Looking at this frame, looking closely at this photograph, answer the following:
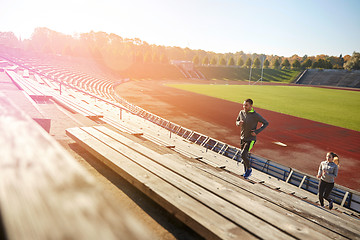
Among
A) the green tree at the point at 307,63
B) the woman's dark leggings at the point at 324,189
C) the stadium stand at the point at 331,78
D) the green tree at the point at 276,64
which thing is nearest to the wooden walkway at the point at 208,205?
the woman's dark leggings at the point at 324,189

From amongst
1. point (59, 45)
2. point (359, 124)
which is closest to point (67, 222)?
point (359, 124)

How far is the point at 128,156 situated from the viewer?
14.5 feet

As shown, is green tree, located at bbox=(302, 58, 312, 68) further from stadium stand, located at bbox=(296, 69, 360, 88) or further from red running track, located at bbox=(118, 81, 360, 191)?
red running track, located at bbox=(118, 81, 360, 191)

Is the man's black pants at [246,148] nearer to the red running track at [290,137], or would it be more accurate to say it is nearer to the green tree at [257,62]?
the red running track at [290,137]

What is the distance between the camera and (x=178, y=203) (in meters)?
2.95

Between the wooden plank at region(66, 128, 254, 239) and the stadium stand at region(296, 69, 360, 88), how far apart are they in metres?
102

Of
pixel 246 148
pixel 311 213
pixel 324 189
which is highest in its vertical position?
pixel 246 148

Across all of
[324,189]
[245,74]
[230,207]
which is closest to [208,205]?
[230,207]

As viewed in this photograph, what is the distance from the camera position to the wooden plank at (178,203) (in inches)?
99.6

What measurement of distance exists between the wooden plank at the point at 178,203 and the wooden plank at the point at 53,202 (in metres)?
1.93

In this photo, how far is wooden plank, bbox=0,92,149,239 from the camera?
0.74 m

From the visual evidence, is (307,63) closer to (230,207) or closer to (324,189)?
(324,189)

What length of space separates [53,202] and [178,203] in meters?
2.29

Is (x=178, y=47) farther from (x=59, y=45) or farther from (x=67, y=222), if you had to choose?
(x=67, y=222)
